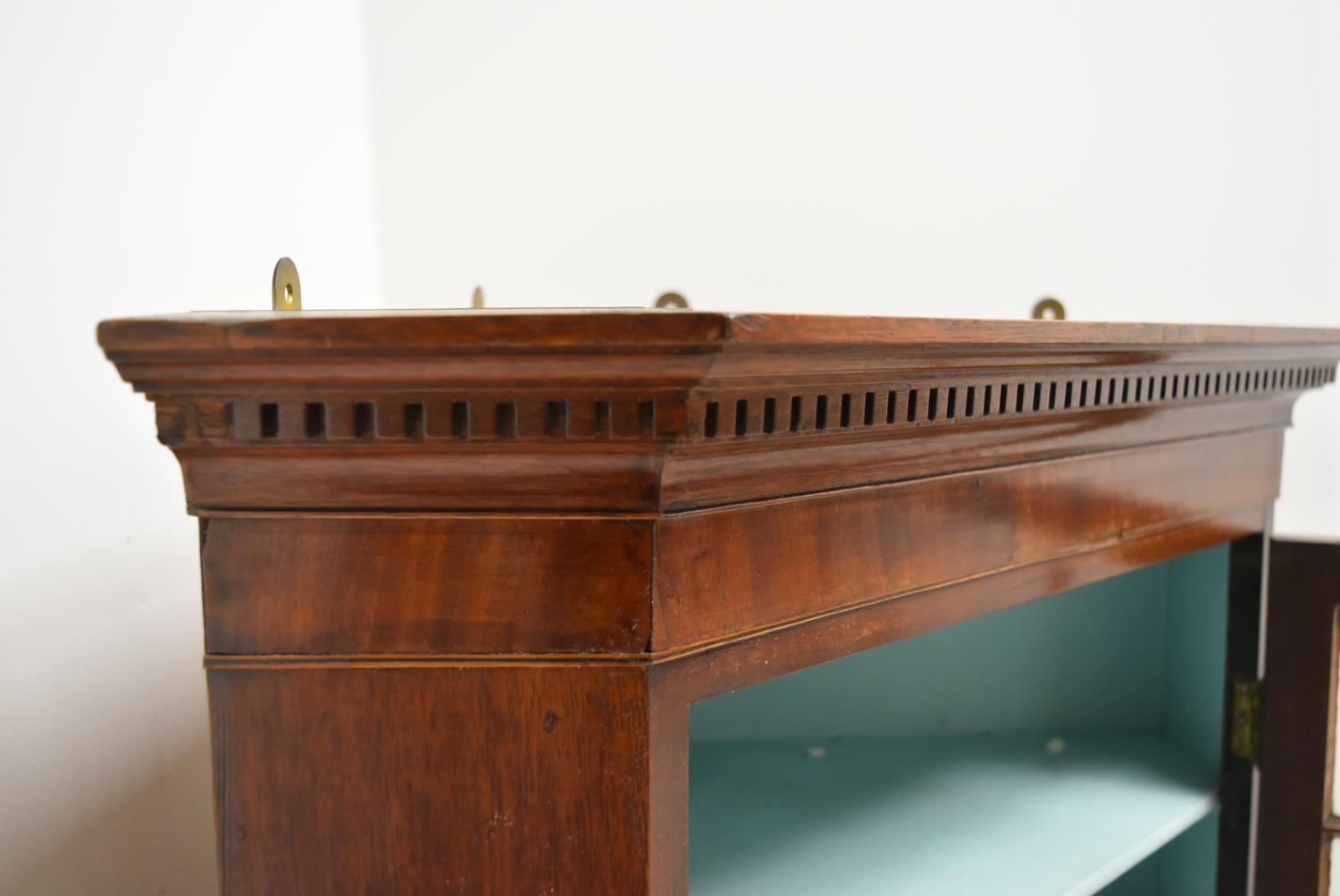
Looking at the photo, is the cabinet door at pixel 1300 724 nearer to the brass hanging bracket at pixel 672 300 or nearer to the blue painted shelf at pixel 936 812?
the blue painted shelf at pixel 936 812

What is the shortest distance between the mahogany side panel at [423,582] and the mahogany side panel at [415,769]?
0.06 feet

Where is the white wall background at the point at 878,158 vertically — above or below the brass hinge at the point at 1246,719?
above

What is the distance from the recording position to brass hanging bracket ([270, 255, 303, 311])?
62 centimetres

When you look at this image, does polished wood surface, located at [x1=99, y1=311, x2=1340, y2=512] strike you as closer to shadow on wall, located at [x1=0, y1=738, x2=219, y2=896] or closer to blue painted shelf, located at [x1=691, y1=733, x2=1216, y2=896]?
blue painted shelf, located at [x1=691, y1=733, x2=1216, y2=896]

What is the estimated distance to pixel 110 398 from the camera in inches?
35.9

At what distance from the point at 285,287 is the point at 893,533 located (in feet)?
1.29

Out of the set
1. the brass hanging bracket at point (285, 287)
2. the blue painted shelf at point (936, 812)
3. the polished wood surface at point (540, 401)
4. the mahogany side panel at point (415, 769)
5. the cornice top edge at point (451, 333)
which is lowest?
the blue painted shelf at point (936, 812)

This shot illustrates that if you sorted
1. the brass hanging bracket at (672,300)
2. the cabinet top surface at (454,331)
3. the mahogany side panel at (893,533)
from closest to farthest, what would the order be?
the cabinet top surface at (454,331), the mahogany side panel at (893,533), the brass hanging bracket at (672,300)

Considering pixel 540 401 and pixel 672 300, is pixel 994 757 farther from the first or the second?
pixel 540 401

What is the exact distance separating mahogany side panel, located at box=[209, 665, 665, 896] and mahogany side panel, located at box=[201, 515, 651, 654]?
17 millimetres

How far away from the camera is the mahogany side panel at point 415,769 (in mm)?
521

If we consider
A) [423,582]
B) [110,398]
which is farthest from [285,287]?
[110,398]

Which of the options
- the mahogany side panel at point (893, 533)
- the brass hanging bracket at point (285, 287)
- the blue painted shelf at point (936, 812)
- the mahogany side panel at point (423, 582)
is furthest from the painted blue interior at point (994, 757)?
the brass hanging bracket at point (285, 287)

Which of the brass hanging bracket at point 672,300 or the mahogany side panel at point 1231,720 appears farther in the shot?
the brass hanging bracket at point 672,300
